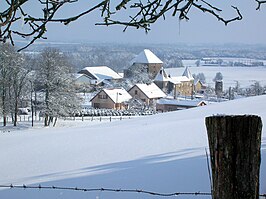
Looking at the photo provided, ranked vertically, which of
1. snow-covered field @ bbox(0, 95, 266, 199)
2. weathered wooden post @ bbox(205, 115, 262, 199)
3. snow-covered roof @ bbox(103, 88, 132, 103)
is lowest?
snow-covered roof @ bbox(103, 88, 132, 103)

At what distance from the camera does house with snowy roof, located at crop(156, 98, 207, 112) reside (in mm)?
31547

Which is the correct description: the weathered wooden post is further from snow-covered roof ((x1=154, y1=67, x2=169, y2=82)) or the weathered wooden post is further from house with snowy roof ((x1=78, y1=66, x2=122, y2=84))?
house with snowy roof ((x1=78, y1=66, x2=122, y2=84))

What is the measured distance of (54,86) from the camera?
22250 millimetres

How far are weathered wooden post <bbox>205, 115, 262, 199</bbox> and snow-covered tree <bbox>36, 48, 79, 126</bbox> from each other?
2141cm

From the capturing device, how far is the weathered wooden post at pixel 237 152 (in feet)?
3.48

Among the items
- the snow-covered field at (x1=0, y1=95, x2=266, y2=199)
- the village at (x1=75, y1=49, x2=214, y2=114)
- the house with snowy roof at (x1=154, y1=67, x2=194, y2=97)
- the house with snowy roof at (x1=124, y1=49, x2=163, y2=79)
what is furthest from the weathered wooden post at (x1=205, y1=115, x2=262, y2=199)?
the house with snowy roof at (x1=124, y1=49, x2=163, y2=79)

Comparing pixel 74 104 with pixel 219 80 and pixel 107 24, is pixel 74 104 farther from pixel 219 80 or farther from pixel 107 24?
pixel 219 80

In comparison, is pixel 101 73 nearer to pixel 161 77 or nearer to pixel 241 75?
pixel 161 77

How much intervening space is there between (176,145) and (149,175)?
198cm

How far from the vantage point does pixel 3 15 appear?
5.37 ft

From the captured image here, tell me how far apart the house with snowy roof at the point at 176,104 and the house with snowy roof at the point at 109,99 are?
313cm

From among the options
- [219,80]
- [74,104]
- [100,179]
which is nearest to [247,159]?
[100,179]

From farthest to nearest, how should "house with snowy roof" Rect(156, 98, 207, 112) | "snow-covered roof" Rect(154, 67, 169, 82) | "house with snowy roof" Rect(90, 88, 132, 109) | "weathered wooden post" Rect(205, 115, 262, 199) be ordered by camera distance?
"snow-covered roof" Rect(154, 67, 169, 82), "house with snowy roof" Rect(90, 88, 132, 109), "house with snowy roof" Rect(156, 98, 207, 112), "weathered wooden post" Rect(205, 115, 262, 199)

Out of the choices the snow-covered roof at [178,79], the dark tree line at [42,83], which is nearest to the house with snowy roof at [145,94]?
the snow-covered roof at [178,79]
